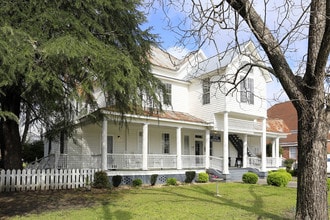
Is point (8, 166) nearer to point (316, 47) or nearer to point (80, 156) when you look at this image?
point (80, 156)

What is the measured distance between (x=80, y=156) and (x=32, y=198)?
7261mm

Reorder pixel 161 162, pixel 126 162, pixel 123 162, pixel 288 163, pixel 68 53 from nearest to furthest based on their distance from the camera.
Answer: pixel 68 53 < pixel 123 162 < pixel 126 162 < pixel 161 162 < pixel 288 163

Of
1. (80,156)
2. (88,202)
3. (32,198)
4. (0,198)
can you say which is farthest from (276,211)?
(80,156)

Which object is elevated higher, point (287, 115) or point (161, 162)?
point (287, 115)

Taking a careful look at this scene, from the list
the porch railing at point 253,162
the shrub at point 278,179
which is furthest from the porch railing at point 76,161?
the porch railing at point 253,162

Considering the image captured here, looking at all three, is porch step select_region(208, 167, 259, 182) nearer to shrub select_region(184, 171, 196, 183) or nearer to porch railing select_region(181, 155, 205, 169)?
porch railing select_region(181, 155, 205, 169)

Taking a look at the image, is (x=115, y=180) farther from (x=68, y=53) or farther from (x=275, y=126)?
(x=275, y=126)

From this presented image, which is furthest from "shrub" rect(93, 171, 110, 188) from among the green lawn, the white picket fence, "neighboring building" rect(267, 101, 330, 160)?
"neighboring building" rect(267, 101, 330, 160)

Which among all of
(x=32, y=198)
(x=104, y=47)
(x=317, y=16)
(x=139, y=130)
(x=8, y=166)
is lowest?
(x=32, y=198)

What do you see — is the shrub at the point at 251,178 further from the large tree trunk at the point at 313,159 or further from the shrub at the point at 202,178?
the large tree trunk at the point at 313,159

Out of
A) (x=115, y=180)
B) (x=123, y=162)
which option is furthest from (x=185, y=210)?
(x=123, y=162)

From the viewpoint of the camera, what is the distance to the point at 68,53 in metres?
8.00

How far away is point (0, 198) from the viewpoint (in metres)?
12.8

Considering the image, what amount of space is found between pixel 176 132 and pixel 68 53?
16.0 m
